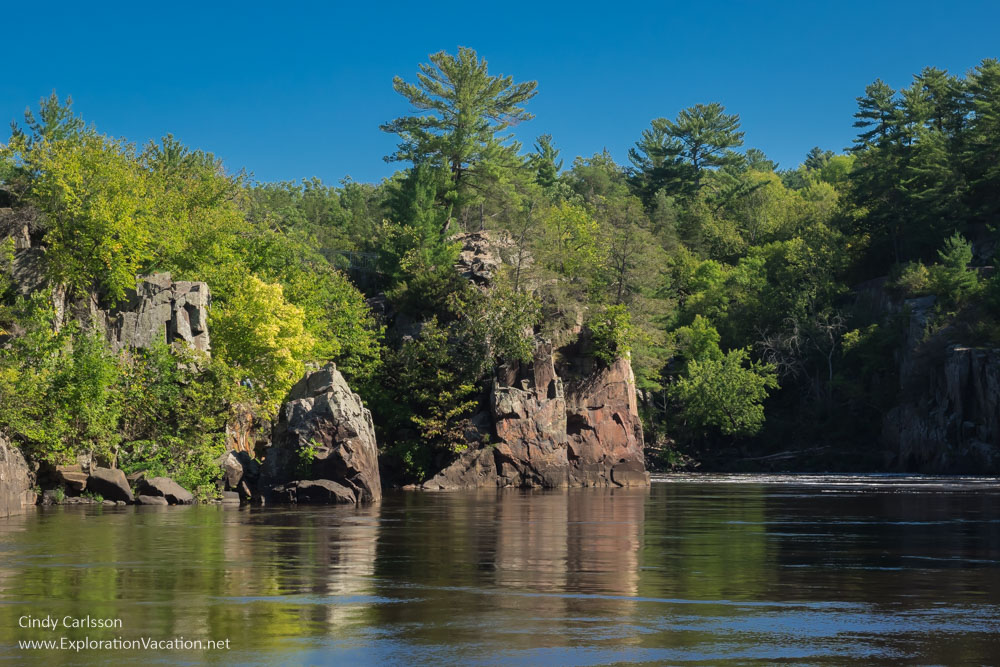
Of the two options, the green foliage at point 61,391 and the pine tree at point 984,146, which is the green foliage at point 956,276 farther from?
the green foliage at point 61,391

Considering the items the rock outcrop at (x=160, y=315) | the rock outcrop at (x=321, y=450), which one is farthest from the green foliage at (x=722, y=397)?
→ the rock outcrop at (x=160, y=315)

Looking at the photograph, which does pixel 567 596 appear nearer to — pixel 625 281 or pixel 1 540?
pixel 1 540

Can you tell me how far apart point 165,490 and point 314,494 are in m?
5.49

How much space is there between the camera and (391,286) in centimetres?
6950

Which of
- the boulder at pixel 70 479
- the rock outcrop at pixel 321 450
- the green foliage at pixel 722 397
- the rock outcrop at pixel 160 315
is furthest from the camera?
the green foliage at pixel 722 397

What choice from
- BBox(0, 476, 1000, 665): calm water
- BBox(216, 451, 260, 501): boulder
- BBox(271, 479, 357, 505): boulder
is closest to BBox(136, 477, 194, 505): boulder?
BBox(271, 479, 357, 505): boulder

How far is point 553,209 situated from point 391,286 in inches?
727

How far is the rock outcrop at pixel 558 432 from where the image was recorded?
5497 cm

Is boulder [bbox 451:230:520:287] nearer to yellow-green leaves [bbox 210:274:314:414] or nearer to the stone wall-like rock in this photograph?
yellow-green leaves [bbox 210:274:314:414]

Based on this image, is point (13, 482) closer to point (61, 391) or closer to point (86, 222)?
point (61, 391)

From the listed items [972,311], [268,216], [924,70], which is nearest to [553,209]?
[268,216]

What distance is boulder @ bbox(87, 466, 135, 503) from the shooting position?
36125 mm

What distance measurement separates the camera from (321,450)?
41094 millimetres

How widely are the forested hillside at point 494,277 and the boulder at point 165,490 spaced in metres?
2.04
